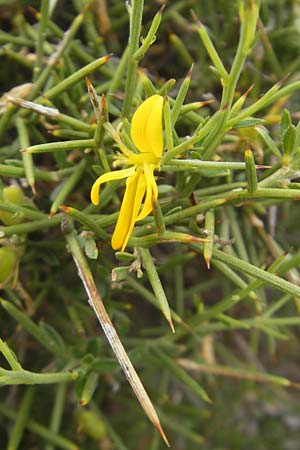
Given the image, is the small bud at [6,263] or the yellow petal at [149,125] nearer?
the yellow petal at [149,125]

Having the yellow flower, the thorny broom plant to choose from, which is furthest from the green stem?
the yellow flower

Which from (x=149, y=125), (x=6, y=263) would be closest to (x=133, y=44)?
(x=149, y=125)

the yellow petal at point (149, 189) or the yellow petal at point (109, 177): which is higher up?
the yellow petal at point (109, 177)

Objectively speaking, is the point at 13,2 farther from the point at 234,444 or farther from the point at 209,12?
the point at 234,444

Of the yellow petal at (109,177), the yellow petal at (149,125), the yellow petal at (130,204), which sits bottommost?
the yellow petal at (130,204)

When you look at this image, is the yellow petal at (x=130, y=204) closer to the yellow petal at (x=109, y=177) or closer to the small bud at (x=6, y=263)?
the yellow petal at (x=109, y=177)

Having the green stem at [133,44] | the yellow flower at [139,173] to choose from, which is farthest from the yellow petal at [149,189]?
the green stem at [133,44]

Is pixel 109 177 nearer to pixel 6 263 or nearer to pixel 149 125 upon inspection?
pixel 149 125
